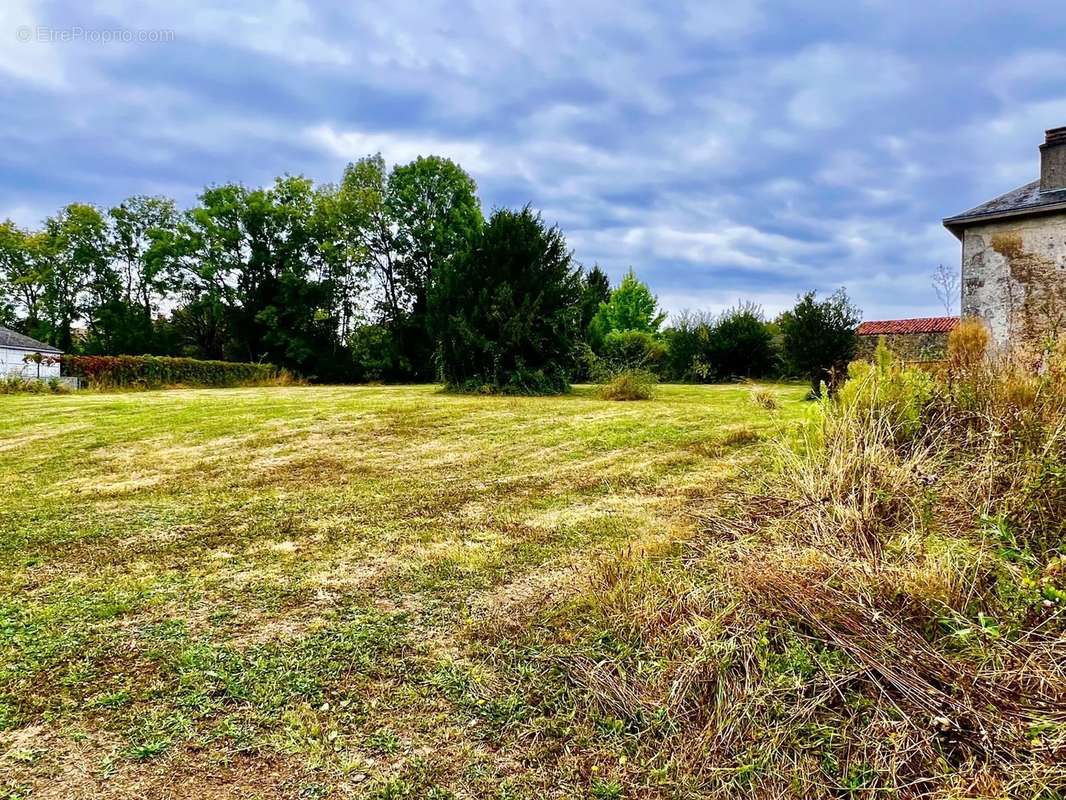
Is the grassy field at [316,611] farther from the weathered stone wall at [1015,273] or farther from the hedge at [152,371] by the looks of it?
the hedge at [152,371]

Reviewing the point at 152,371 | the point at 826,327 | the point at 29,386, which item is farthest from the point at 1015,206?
the point at 152,371

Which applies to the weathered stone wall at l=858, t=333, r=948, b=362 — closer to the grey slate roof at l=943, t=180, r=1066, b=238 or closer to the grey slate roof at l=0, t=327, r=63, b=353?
the grey slate roof at l=943, t=180, r=1066, b=238

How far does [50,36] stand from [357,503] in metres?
7.38

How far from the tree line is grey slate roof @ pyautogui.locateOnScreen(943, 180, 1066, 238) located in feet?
24.2

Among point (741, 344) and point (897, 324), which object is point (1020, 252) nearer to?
point (741, 344)

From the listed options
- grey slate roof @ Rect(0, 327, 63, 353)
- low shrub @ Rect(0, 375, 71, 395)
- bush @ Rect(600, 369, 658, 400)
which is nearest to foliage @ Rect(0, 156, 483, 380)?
grey slate roof @ Rect(0, 327, 63, 353)

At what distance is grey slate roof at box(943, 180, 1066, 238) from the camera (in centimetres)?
889

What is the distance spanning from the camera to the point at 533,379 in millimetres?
11727

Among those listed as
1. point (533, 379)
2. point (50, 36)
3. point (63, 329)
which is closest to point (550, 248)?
point (533, 379)

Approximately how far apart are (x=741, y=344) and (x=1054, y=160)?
10.1 meters

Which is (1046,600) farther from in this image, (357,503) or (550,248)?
(550,248)

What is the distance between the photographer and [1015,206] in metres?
9.26

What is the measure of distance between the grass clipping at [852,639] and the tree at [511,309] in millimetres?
9237

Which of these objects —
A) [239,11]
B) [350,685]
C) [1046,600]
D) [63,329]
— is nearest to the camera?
[1046,600]
